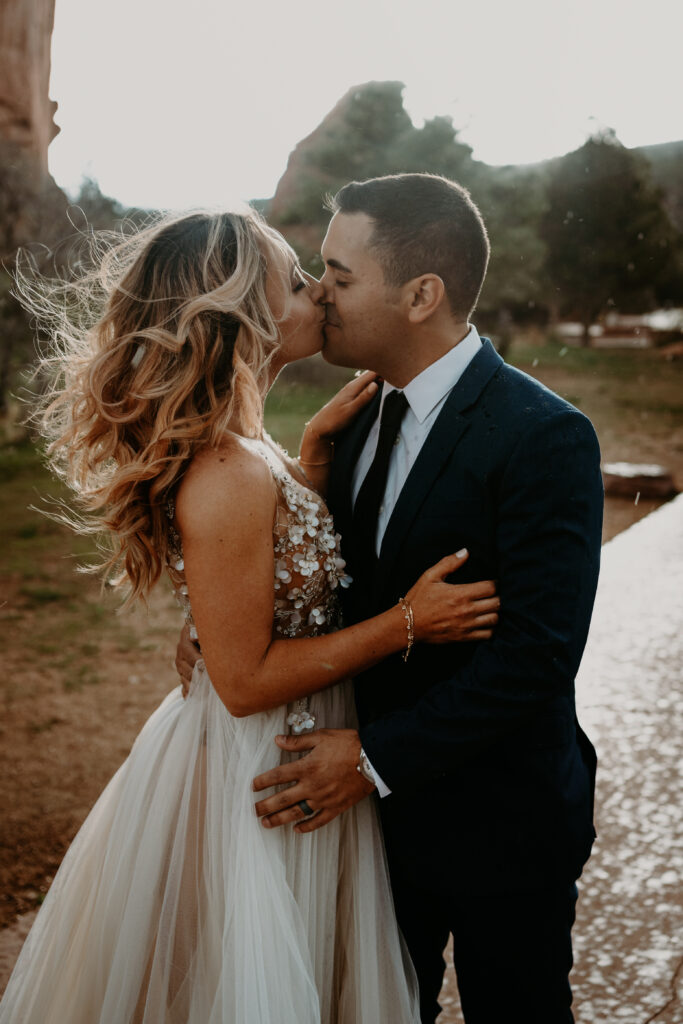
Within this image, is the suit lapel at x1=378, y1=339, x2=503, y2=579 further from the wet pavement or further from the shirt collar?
the wet pavement

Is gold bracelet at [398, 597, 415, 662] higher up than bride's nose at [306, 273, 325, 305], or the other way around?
bride's nose at [306, 273, 325, 305]

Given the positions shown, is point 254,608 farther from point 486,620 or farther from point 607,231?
point 607,231

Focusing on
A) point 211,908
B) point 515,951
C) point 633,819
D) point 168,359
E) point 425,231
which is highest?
point 425,231

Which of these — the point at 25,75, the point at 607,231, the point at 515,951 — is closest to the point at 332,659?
the point at 515,951

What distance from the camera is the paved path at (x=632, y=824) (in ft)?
8.80

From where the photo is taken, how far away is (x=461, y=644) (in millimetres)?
1957

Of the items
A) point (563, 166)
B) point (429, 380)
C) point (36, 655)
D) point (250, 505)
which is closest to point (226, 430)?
point (250, 505)

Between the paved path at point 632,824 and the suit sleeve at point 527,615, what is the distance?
4.24 feet

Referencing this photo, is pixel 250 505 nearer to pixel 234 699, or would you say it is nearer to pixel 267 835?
pixel 234 699

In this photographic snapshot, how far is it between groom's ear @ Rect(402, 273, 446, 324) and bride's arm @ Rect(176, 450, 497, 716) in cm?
61

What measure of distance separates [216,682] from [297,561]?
329mm

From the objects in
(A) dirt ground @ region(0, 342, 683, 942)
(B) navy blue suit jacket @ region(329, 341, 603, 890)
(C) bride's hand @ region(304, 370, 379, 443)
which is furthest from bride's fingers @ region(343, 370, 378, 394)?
(A) dirt ground @ region(0, 342, 683, 942)

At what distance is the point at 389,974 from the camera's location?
199 cm

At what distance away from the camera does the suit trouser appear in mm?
1950
